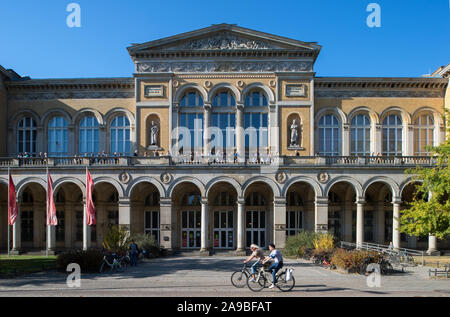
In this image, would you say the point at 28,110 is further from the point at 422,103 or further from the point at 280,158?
the point at 422,103

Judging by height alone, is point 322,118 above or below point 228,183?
above

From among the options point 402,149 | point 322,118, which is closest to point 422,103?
point 402,149

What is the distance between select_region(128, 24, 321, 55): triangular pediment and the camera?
133 feet

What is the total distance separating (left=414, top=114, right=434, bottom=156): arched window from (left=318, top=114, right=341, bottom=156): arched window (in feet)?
24.4

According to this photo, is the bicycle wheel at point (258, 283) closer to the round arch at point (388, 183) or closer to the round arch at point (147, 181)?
the round arch at point (147, 181)

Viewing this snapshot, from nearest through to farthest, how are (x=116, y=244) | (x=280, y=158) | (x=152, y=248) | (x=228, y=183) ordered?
(x=116, y=244) < (x=152, y=248) < (x=280, y=158) < (x=228, y=183)

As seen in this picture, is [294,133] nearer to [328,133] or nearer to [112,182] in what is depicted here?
[328,133]

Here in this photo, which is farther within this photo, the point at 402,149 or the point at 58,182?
the point at 402,149

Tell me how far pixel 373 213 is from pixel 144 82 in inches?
977

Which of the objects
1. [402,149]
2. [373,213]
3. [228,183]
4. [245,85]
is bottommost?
[373,213]

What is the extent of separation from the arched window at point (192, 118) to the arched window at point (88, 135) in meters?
8.69

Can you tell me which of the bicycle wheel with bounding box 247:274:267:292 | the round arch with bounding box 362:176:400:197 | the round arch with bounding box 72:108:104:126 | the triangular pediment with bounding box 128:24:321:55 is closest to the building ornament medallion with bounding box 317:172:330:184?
the round arch with bounding box 362:176:400:197

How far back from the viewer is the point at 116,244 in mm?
29219

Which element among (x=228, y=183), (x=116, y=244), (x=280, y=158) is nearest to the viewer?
(x=116, y=244)
